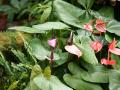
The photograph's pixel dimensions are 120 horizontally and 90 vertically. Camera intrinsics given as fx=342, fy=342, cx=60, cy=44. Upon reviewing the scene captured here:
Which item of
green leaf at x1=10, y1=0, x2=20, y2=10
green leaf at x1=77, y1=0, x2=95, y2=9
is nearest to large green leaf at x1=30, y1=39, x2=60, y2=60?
green leaf at x1=77, y1=0, x2=95, y2=9

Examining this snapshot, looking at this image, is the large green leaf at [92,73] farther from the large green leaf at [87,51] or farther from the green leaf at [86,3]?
the green leaf at [86,3]

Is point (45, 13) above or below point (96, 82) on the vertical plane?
above

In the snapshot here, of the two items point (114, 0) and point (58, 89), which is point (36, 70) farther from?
point (114, 0)

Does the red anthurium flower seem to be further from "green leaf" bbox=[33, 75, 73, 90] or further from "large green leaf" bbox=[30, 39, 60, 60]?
"green leaf" bbox=[33, 75, 73, 90]

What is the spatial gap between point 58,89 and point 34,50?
1.27ft

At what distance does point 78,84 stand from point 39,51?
324mm

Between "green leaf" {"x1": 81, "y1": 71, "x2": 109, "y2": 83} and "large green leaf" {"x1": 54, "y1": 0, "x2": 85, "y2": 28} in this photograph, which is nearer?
"green leaf" {"x1": 81, "y1": 71, "x2": 109, "y2": 83}

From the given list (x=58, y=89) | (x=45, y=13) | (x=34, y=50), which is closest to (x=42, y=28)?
(x=34, y=50)

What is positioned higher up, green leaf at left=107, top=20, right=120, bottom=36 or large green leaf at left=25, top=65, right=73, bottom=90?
green leaf at left=107, top=20, right=120, bottom=36

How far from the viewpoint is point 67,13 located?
2430 millimetres

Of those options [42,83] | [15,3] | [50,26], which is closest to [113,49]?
[50,26]

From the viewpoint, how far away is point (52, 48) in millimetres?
2088

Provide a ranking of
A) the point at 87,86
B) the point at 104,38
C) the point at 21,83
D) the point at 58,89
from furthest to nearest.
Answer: the point at 104,38, the point at 21,83, the point at 87,86, the point at 58,89

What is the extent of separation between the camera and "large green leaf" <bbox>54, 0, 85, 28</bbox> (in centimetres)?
238
